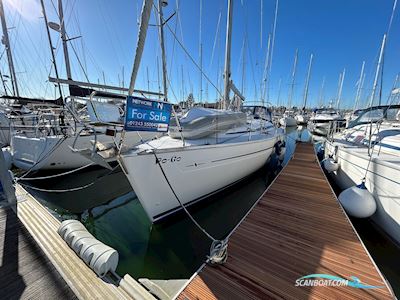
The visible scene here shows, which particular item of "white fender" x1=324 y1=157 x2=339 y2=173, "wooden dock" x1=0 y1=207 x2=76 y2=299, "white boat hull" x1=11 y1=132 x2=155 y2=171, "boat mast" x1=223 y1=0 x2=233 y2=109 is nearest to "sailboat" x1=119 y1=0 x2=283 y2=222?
"boat mast" x1=223 y1=0 x2=233 y2=109

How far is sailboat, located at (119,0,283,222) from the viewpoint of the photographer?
348 centimetres

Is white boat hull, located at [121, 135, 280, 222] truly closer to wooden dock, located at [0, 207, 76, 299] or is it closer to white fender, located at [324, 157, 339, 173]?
wooden dock, located at [0, 207, 76, 299]

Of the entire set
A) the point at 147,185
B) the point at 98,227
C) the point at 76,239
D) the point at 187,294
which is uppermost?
the point at 147,185

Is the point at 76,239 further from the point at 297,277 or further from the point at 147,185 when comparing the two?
the point at 297,277

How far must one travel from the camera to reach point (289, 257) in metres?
2.58

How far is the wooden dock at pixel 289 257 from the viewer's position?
2092 millimetres

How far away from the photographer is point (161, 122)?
3.19 meters

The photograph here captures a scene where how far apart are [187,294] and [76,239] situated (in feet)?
4.91

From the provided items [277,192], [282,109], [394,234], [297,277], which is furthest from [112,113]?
[282,109]

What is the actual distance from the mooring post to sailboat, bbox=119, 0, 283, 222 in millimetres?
1942

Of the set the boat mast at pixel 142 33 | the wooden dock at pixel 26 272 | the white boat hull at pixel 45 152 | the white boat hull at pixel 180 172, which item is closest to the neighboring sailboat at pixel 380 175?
the white boat hull at pixel 180 172

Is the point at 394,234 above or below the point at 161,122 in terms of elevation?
below

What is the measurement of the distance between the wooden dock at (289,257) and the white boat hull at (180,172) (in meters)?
1.30

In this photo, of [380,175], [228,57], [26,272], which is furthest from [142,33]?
[380,175]
